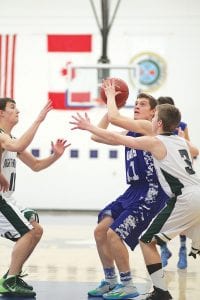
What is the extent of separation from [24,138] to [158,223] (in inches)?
49.5

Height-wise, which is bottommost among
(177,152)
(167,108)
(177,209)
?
(177,209)

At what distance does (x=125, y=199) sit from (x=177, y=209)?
691 mm

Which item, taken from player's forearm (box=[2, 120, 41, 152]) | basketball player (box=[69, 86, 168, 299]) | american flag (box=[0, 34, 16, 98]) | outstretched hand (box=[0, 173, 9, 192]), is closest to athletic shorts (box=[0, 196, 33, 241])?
outstretched hand (box=[0, 173, 9, 192])

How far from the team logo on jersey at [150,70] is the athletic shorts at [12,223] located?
27.4ft

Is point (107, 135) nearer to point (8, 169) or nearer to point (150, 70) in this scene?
point (8, 169)

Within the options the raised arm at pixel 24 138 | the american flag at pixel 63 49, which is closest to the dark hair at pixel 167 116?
the raised arm at pixel 24 138

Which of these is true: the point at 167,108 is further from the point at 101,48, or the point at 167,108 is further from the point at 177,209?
the point at 101,48

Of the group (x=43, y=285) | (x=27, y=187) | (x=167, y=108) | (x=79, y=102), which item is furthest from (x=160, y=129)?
(x=27, y=187)

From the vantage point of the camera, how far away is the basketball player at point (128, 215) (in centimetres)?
518

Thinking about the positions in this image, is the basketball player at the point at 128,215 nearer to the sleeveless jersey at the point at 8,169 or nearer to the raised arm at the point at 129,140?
the raised arm at the point at 129,140

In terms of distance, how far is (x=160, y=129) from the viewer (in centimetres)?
495

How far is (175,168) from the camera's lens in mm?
4832

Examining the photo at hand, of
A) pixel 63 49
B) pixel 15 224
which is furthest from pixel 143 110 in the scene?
pixel 63 49

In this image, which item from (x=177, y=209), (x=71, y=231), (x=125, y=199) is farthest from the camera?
(x=71, y=231)
